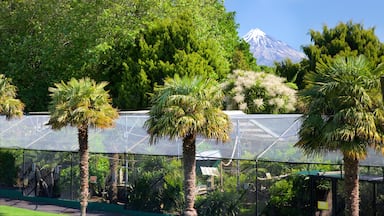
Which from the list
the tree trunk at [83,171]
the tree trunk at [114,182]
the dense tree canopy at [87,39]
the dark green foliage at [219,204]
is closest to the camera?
the dark green foliage at [219,204]

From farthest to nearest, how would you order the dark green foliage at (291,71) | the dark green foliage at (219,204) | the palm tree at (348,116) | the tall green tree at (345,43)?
the dark green foliage at (291,71) < the tall green tree at (345,43) < the dark green foliage at (219,204) < the palm tree at (348,116)

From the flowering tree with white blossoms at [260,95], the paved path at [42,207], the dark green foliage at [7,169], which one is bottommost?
the paved path at [42,207]

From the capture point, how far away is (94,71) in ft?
148

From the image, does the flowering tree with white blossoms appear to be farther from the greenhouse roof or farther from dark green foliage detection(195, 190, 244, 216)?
dark green foliage detection(195, 190, 244, 216)

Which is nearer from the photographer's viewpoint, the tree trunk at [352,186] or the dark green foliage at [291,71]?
the tree trunk at [352,186]

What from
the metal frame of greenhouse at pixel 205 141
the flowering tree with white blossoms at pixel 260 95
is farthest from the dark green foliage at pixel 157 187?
the flowering tree with white blossoms at pixel 260 95

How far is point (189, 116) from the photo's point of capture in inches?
766

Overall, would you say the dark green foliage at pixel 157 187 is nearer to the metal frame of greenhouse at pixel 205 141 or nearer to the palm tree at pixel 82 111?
the metal frame of greenhouse at pixel 205 141

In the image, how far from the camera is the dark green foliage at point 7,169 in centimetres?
3197

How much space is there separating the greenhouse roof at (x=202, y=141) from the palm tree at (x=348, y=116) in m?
2.42

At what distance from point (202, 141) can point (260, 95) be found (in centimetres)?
1286

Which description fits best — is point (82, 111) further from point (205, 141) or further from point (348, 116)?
point (348, 116)

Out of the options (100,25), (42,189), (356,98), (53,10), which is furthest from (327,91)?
(53,10)

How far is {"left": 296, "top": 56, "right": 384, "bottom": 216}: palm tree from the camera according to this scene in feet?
50.5
